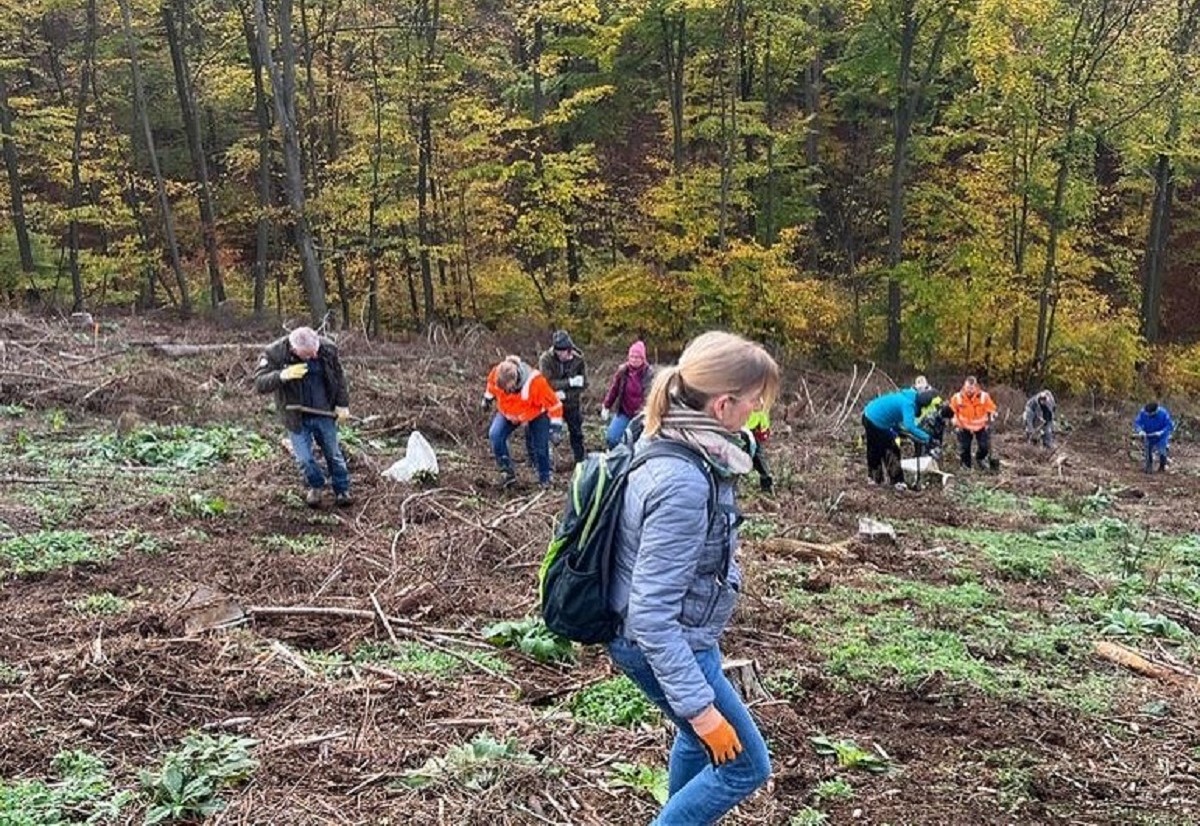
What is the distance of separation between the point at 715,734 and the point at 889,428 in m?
10.8

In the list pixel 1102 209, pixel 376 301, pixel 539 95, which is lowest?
pixel 376 301

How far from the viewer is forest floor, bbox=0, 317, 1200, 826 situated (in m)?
4.32

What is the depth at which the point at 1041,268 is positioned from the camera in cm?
2611

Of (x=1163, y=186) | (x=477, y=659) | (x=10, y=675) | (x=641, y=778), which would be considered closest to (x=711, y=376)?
(x=641, y=778)

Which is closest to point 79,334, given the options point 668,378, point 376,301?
point 376,301

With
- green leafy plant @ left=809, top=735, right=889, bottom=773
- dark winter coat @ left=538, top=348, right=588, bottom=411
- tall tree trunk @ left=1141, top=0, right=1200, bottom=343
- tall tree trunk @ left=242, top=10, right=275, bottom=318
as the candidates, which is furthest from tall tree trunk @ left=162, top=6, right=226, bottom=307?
green leafy plant @ left=809, top=735, right=889, bottom=773

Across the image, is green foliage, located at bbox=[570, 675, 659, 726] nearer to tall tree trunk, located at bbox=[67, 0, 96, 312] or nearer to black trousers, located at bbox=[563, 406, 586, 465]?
black trousers, located at bbox=[563, 406, 586, 465]

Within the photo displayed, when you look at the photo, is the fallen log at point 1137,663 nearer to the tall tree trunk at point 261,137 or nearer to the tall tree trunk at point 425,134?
the tall tree trunk at point 425,134

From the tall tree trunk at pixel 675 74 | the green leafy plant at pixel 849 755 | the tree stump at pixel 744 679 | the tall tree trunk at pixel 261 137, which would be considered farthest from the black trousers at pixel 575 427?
the tall tree trunk at pixel 261 137

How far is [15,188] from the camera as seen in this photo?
25.5 metres

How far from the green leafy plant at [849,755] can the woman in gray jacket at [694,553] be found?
1747mm

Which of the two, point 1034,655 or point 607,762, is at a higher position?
point 607,762

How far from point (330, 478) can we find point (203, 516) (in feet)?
4.67

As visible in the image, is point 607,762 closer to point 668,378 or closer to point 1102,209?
point 668,378
